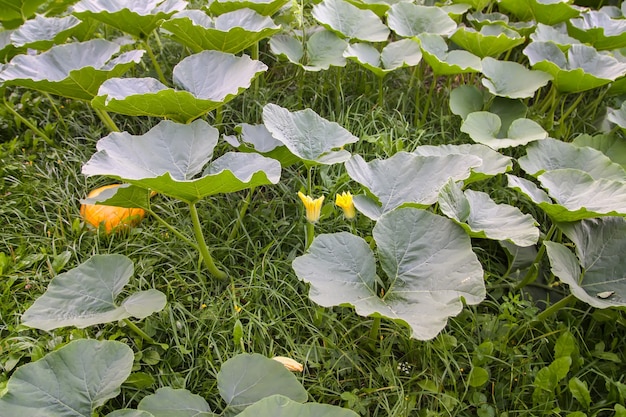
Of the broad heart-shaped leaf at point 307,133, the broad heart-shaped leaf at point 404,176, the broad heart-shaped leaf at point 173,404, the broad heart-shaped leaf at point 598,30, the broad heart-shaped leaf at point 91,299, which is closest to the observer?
the broad heart-shaped leaf at point 173,404

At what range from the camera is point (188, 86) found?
201cm

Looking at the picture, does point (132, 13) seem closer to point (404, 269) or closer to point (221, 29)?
point (221, 29)

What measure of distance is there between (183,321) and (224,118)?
1.09m

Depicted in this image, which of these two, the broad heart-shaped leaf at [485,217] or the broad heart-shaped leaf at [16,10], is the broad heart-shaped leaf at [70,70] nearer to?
the broad heart-shaped leaf at [16,10]

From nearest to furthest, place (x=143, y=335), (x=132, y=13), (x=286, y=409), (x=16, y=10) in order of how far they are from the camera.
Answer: (x=286, y=409), (x=143, y=335), (x=132, y=13), (x=16, y=10)

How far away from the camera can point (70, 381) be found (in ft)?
4.36

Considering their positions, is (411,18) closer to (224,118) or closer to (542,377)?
(224,118)

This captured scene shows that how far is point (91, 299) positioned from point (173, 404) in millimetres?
423

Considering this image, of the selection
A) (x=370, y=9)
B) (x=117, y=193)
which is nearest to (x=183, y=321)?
(x=117, y=193)

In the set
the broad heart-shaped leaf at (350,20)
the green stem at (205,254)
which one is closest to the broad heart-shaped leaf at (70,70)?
the green stem at (205,254)

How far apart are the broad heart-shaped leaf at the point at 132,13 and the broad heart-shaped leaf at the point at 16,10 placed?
0.37 meters

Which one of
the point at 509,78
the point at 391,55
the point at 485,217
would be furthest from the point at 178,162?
the point at 509,78

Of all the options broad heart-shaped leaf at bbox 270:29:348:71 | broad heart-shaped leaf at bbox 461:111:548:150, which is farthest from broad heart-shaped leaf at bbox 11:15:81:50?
broad heart-shaped leaf at bbox 461:111:548:150

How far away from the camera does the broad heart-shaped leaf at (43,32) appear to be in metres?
2.24
